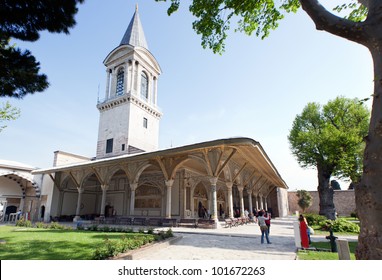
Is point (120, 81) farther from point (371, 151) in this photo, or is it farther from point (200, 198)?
point (371, 151)

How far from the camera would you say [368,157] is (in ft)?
11.2

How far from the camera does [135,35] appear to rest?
98.1ft

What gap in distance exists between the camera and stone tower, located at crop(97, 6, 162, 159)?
2609 cm

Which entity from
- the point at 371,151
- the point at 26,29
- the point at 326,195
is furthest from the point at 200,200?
the point at 371,151

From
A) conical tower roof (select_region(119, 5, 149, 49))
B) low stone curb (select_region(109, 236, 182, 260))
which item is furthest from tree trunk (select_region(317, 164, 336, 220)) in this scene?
conical tower roof (select_region(119, 5, 149, 49))

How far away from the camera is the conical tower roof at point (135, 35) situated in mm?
28938

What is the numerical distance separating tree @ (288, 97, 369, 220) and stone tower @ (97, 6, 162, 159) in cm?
1707

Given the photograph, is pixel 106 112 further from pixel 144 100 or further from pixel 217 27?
pixel 217 27

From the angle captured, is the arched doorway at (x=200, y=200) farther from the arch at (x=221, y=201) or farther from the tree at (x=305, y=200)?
the tree at (x=305, y=200)

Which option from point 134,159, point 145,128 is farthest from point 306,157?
point 145,128

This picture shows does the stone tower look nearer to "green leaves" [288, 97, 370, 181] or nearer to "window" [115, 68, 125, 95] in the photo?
"window" [115, 68, 125, 95]

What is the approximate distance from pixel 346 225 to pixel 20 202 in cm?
2881

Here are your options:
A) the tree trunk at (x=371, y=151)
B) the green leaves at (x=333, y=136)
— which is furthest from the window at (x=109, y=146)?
the tree trunk at (x=371, y=151)

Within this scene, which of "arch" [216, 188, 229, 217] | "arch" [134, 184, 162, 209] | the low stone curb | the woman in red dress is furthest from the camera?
"arch" [216, 188, 229, 217]
